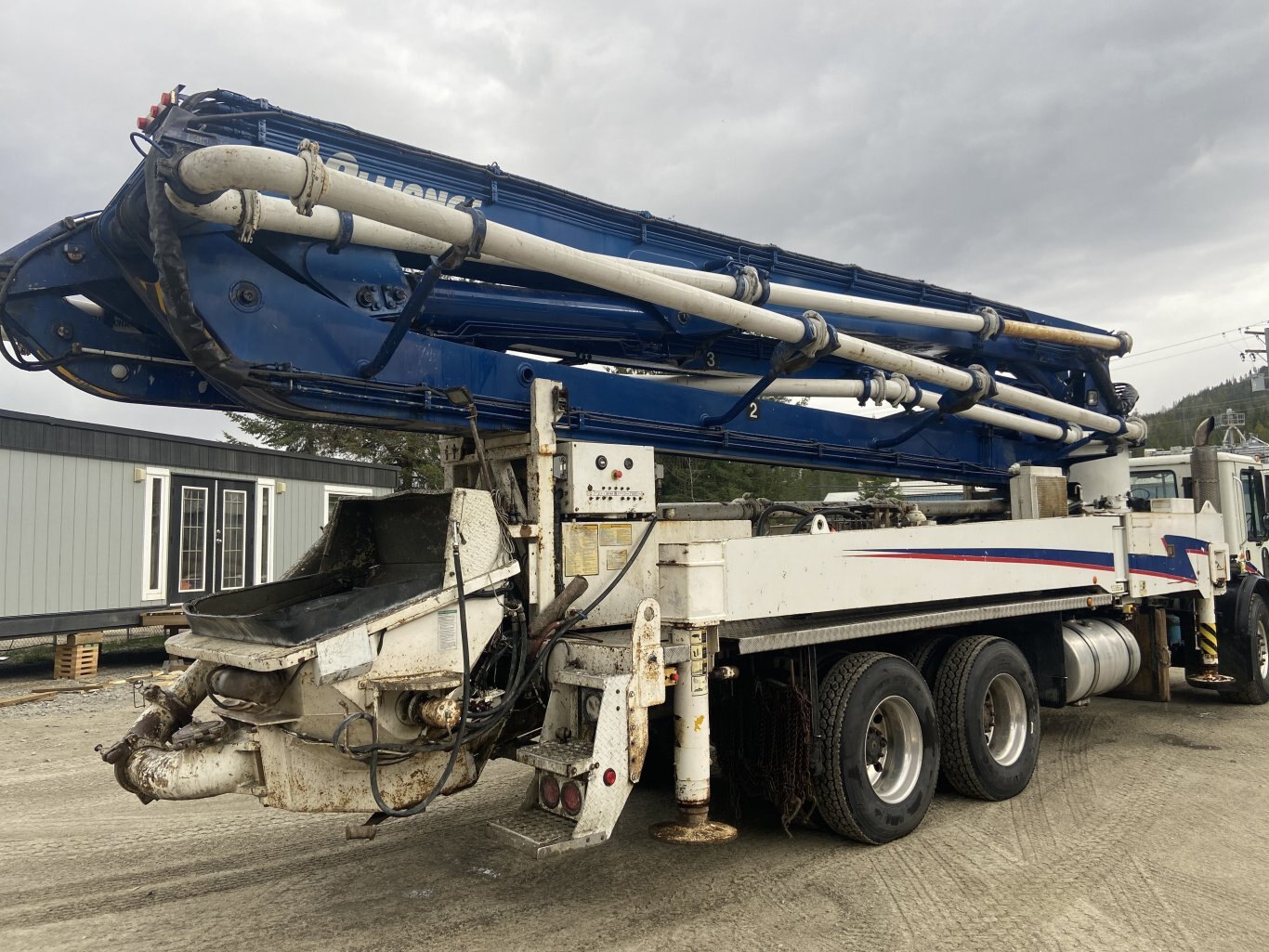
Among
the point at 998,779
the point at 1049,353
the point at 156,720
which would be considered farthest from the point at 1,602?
the point at 1049,353

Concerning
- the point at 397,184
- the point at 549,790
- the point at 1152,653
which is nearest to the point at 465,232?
the point at 397,184

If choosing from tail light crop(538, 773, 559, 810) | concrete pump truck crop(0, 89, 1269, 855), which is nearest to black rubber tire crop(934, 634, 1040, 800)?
concrete pump truck crop(0, 89, 1269, 855)

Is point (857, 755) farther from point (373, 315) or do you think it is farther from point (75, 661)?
point (75, 661)

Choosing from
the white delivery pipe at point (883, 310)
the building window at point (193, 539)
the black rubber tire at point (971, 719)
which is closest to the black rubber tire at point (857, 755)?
the black rubber tire at point (971, 719)

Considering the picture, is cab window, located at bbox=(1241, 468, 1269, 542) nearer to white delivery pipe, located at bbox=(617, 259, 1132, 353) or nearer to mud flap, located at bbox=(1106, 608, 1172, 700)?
mud flap, located at bbox=(1106, 608, 1172, 700)

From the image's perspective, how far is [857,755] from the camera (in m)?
5.19

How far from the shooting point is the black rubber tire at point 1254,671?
372 inches

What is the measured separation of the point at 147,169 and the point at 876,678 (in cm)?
448

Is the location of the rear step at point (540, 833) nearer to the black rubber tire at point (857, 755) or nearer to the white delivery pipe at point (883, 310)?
the black rubber tire at point (857, 755)

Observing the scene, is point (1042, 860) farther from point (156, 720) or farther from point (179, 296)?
point (179, 296)

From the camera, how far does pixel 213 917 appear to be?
4.54 metres

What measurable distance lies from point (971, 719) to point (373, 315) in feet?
14.5

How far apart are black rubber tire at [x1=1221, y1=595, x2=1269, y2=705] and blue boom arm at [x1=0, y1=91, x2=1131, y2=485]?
18.6 feet

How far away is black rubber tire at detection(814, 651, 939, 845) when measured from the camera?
515 cm
